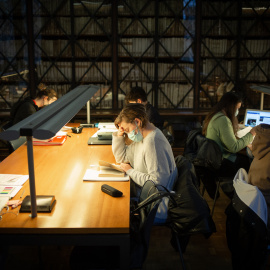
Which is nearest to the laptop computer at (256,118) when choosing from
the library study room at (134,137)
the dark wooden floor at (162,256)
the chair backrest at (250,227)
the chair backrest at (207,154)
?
the library study room at (134,137)

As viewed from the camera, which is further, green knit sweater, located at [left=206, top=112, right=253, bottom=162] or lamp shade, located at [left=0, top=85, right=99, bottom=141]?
green knit sweater, located at [left=206, top=112, right=253, bottom=162]

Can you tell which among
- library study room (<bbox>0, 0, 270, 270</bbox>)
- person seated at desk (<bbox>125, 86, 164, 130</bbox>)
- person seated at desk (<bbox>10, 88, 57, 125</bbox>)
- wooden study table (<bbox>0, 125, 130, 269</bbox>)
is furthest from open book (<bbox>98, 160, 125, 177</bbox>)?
person seated at desk (<bbox>10, 88, 57, 125</bbox>)

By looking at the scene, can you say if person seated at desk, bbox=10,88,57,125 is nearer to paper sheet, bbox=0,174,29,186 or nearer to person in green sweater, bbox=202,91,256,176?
paper sheet, bbox=0,174,29,186

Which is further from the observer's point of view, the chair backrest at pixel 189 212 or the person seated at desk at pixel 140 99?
the person seated at desk at pixel 140 99

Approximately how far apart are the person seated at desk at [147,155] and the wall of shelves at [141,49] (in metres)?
2.72

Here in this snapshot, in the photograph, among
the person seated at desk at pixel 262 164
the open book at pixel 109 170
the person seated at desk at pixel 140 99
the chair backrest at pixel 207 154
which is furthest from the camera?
the person seated at desk at pixel 140 99

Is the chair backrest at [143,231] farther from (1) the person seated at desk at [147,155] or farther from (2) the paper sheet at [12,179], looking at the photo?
(2) the paper sheet at [12,179]

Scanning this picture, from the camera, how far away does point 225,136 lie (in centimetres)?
329

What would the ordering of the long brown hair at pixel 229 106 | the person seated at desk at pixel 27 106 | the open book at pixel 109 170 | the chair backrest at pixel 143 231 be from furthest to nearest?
the person seated at desk at pixel 27 106 → the long brown hair at pixel 229 106 → the open book at pixel 109 170 → the chair backrest at pixel 143 231

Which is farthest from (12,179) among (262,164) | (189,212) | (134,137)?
(262,164)

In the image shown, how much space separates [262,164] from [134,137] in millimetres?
886

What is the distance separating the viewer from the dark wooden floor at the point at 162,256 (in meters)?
2.55

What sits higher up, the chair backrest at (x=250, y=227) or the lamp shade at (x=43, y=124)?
the lamp shade at (x=43, y=124)

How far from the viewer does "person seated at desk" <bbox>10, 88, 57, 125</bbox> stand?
3.99 m
